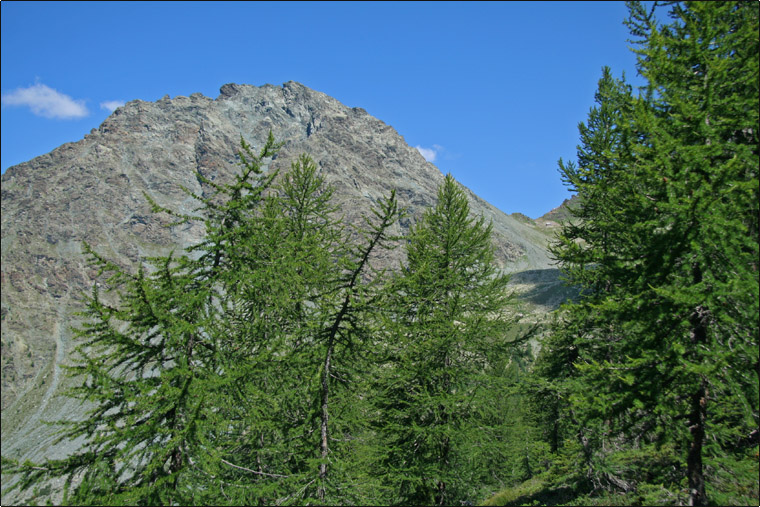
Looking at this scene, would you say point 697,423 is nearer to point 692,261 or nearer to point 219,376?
point 692,261

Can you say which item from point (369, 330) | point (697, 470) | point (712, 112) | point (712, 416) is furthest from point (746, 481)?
point (369, 330)

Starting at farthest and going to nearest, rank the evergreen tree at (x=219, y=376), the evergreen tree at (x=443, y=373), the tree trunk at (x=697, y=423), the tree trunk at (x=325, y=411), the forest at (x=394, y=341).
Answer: the evergreen tree at (x=443, y=373) < the tree trunk at (x=325, y=411) < the evergreen tree at (x=219, y=376) < the tree trunk at (x=697, y=423) < the forest at (x=394, y=341)

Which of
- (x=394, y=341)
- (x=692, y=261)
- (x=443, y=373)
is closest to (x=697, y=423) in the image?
(x=692, y=261)

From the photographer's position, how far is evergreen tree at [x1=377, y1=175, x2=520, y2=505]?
445 inches

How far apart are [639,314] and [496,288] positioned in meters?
6.95

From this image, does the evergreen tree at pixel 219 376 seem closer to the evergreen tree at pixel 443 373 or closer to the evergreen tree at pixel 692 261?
the evergreen tree at pixel 443 373

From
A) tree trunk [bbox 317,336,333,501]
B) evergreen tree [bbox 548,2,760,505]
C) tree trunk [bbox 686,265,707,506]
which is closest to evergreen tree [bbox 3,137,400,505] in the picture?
tree trunk [bbox 317,336,333,501]

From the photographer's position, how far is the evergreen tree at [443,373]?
1130cm

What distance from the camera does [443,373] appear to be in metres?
12.3

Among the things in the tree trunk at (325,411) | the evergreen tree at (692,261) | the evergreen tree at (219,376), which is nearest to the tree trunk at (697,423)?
the evergreen tree at (692,261)

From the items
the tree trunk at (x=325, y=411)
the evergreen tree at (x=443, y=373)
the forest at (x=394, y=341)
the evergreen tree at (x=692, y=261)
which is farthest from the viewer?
the evergreen tree at (x=443, y=373)

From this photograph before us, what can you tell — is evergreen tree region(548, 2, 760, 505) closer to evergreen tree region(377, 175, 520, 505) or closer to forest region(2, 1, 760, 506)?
forest region(2, 1, 760, 506)

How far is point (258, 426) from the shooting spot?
775 centimetres

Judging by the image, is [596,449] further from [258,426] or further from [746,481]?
[258,426]
